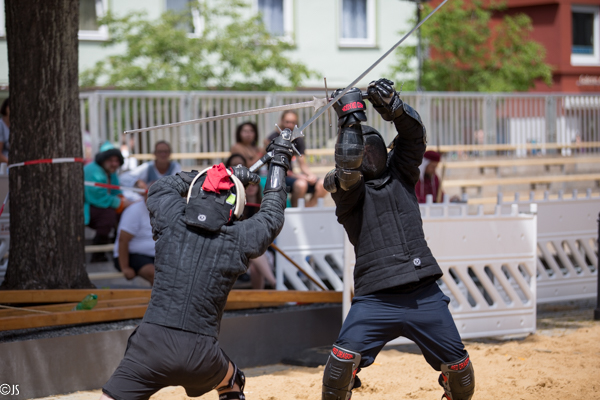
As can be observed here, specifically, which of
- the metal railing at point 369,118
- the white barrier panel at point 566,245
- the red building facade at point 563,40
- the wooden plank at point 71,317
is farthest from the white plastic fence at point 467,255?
the red building facade at point 563,40

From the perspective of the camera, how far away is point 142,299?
5.53 metres

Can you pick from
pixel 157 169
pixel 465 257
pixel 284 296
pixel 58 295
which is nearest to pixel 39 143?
pixel 58 295

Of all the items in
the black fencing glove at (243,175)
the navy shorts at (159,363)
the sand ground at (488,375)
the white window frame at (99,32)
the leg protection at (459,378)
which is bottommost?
the sand ground at (488,375)

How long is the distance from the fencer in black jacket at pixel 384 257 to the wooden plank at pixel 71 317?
7.00ft

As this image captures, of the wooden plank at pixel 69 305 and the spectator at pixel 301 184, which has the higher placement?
the spectator at pixel 301 184

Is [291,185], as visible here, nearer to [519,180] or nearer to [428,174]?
[428,174]

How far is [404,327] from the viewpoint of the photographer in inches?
145

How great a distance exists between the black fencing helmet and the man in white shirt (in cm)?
304

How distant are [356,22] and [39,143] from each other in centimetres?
1406

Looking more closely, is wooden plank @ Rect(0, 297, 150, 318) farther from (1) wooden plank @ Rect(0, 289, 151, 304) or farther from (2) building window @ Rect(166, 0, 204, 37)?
(2) building window @ Rect(166, 0, 204, 37)

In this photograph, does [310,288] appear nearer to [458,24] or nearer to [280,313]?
[280,313]

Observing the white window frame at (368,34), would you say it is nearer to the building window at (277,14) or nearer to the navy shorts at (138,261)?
the building window at (277,14)

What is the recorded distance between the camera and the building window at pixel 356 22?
60.1 feet

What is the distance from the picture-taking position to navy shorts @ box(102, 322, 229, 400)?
298 centimetres
